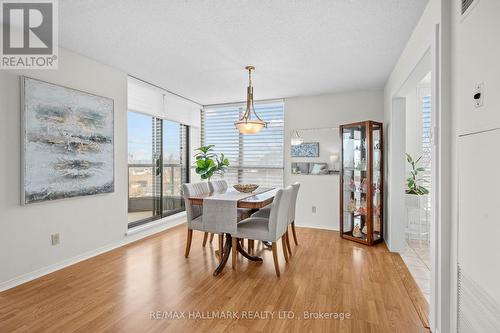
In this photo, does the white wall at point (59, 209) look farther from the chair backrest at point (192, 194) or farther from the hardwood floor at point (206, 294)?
the chair backrest at point (192, 194)

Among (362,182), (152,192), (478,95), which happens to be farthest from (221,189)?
(478,95)

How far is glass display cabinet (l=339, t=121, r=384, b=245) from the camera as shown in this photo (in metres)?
3.78

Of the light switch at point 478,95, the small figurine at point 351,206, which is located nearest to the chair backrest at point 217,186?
the small figurine at point 351,206

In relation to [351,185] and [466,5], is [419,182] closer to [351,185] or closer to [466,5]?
[351,185]

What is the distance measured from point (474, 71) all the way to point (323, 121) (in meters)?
3.29

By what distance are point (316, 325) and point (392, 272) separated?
4.62 feet

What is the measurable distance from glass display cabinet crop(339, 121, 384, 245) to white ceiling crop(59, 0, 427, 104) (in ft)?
2.66

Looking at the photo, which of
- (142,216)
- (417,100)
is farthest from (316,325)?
(417,100)

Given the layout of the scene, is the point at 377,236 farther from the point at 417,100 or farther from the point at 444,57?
the point at 444,57

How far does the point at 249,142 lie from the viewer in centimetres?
535

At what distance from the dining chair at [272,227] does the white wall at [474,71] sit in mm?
1474

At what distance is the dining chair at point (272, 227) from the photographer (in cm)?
271

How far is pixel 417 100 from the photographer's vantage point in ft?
14.0

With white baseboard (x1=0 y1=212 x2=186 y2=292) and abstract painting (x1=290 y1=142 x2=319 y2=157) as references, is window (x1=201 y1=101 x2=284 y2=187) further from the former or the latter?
white baseboard (x1=0 y1=212 x2=186 y2=292)
